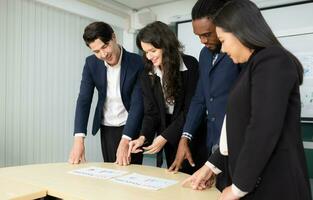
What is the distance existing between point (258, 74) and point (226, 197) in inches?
14.6

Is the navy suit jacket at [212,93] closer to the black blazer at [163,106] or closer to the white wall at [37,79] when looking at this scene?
the black blazer at [163,106]

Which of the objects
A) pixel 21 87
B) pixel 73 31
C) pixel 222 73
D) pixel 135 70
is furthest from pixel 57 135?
pixel 222 73

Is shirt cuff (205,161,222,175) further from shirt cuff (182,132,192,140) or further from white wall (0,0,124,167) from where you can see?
white wall (0,0,124,167)

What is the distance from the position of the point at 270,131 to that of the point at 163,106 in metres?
1.06

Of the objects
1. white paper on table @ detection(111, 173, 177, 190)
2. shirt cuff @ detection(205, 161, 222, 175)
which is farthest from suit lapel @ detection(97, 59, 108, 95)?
shirt cuff @ detection(205, 161, 222, 175)

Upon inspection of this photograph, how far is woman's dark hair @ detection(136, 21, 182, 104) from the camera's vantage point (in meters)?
1.77

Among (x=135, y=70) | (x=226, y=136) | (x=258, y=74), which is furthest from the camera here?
(x=135, y=70)

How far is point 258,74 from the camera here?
0.86m

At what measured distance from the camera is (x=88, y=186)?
130 cm

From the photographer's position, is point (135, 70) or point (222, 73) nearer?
point (222, 73)

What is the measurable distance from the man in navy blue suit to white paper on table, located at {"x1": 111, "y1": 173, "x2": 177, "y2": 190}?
223 millimetres

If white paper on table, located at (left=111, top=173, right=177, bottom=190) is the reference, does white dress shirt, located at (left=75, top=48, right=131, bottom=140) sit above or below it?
above

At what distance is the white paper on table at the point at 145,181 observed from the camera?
1320mm

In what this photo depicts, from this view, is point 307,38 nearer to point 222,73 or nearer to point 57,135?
point 222,73
